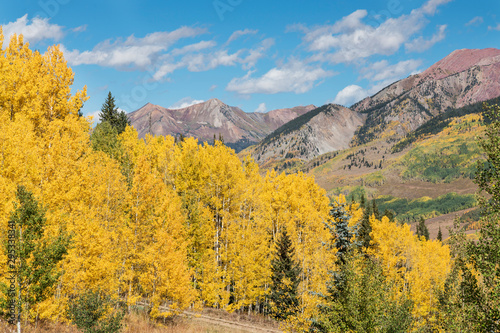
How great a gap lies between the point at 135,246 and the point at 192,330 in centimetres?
848

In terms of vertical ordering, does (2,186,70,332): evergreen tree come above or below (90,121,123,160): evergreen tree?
below

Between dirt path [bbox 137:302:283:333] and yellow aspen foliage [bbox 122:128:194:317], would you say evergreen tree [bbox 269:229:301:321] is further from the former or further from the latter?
yellow aspen foliage [bbox 122:128:194:317]

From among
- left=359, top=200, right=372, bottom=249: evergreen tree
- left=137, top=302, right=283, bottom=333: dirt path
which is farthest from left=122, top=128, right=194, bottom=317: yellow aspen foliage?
left=359, top=200, right=372, bottom=249: evergreen tree

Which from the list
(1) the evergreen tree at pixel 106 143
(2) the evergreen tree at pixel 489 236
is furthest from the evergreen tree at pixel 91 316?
(1) the evergreen tree at pixel 106 143

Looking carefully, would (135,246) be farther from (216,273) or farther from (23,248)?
(23,248)

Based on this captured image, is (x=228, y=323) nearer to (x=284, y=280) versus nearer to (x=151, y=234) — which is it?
(x=284, y=280)

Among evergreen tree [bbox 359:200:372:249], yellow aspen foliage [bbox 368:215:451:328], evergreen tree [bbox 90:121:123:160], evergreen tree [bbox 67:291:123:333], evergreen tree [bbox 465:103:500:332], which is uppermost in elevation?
evergreen tree [bbox 90:121:123:160]

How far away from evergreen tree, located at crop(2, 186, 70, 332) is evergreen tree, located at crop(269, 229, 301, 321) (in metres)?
26.7

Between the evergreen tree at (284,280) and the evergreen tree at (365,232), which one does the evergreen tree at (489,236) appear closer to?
the evergreen tree at (284,280)

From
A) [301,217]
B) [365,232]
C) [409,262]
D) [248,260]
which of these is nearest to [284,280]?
[248,260]

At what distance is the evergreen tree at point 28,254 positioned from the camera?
14180mm

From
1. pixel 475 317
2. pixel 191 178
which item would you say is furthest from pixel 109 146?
pixel 475 317

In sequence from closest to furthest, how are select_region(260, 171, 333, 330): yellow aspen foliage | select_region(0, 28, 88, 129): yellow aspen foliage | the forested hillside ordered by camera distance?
the forested hillside
select_region(0, 28, 88, 129): yellow aspen foliage
select_region(260, 171, 333, 330): yellow aspen foliage

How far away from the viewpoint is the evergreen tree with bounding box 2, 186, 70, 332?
558 inches
